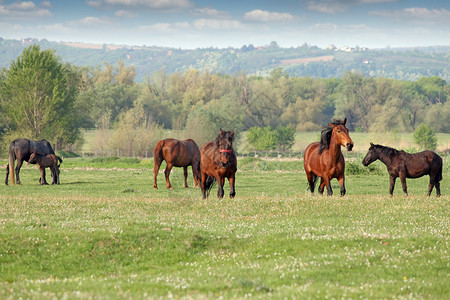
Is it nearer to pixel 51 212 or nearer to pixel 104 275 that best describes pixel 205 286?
pixel 104 275

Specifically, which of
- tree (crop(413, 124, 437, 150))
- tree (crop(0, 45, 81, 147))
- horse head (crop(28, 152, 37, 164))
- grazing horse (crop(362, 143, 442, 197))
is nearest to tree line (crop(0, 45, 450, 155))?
tree (crop(0, 45, 81, 147))

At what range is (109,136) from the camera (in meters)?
98.7

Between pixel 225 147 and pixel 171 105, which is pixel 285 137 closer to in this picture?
pixel 171 105

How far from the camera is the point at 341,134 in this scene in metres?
22.2

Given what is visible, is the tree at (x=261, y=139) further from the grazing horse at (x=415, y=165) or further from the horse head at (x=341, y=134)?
the horse head at (x=341, y=134)

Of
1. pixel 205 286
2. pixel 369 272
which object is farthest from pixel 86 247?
pixel 369 272

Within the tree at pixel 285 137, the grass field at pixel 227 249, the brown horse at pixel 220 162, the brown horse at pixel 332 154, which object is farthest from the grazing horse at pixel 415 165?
the tree at pixel 285 137

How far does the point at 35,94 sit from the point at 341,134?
70757mm

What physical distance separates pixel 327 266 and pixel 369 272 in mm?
853

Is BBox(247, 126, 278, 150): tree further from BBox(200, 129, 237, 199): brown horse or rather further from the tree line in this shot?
BBox(200, 129, 237, 199): brown horse

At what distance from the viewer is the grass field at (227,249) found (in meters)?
9.57

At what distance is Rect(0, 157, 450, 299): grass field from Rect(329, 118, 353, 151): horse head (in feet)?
7.19

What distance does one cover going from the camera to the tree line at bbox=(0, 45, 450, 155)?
278 ft

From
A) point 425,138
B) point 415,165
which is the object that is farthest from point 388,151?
point 425,138
